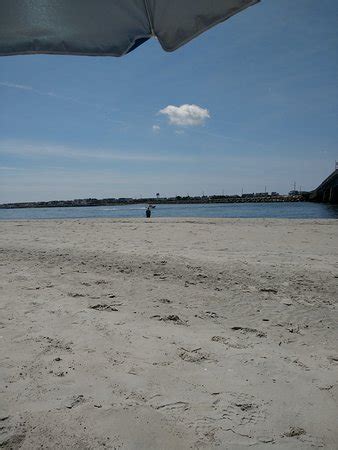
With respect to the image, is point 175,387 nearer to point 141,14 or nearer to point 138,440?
point 138,440

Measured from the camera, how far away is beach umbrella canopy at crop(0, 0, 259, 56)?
7.18 feet

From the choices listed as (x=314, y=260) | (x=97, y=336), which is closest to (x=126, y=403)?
(x=97, y=336)

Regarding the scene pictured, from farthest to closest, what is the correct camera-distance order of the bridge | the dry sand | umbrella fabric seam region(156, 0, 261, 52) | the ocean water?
the bridge
the ocean water
the dry sand
umbrella fabric seam region(156, 0, 261, 52)

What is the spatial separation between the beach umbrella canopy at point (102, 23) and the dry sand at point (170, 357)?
2.84 metres

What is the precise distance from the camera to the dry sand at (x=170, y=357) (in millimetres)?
2475

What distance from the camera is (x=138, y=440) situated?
93.4 inches

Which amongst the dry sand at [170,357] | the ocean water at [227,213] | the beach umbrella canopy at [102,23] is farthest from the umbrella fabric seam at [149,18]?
the ocean water at [227,213]

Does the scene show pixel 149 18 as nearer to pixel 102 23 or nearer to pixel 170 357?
pixel 102 23

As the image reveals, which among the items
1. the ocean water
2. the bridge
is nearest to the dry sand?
the ocean water

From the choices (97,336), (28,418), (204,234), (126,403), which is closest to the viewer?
(28,418)

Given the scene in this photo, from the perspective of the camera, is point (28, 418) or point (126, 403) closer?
point (28, 418)

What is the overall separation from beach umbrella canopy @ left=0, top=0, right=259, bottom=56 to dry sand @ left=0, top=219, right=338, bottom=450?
284cm

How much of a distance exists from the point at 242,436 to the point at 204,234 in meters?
11.3

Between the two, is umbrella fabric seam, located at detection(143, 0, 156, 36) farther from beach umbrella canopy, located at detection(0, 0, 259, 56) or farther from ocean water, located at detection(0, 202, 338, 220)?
ocean water, located at detection(0, 202, 338, 220)
